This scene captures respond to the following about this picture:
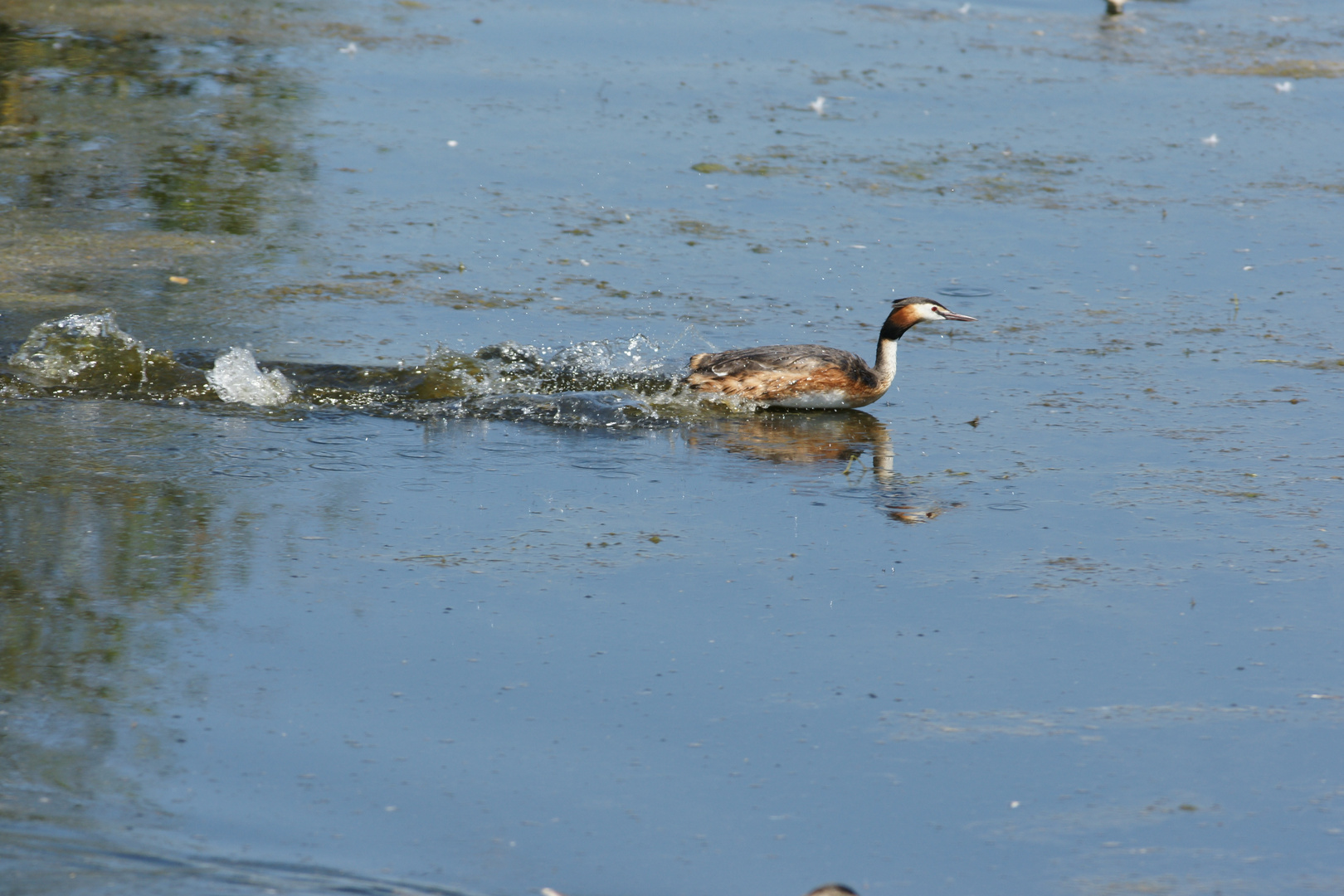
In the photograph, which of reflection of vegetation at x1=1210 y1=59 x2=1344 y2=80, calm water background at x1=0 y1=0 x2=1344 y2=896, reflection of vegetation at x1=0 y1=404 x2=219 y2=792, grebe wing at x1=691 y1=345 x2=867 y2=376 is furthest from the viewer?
reflection of vegetation at x1=1210 y1=59 x2=1344 y2=80

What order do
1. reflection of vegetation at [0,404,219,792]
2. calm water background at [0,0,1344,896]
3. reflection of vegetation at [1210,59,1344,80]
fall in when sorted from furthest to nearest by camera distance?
1. reflection of vegetation at [1210,59,1344,80]
2. reflection of vegetation at [0,404,219,792]
3. calm water background at [0,0,1344,896]

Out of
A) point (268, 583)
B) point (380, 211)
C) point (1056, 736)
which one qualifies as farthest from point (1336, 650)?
point (380, 211)

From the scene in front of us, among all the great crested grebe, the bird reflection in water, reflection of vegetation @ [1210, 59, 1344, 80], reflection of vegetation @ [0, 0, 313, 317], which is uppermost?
reflection of vegetation @ [1210, 59, 1344, 80]

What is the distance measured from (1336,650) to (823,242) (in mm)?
5949

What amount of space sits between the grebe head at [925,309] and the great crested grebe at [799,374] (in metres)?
0.10

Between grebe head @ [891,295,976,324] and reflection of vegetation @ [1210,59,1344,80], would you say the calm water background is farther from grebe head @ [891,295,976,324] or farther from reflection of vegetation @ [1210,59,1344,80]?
reflection of vegetation @ [1210,59,1344,80]

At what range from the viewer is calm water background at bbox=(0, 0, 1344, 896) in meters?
4.46

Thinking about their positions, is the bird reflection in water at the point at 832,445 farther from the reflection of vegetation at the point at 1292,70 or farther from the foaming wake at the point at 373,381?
the reflection of vegetation at the point at 1292,70

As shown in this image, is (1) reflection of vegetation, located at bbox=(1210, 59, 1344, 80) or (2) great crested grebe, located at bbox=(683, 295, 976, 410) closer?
(2) great crested grebe, located at bbox=(683, 295, 976, 410)

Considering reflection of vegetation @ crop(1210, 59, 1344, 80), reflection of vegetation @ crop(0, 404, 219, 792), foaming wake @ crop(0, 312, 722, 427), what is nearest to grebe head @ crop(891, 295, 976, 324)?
foaming wake @ crop(0, 312, 722, 427)

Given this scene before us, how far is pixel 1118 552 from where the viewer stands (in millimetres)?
6535

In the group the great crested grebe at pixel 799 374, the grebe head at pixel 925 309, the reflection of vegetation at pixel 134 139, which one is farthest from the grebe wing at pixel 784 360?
the reflection of vegetation at pixel 134 139

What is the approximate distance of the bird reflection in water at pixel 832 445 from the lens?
714 cm

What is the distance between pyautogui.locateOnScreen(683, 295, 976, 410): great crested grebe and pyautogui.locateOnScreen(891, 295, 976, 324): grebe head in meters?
0.10
